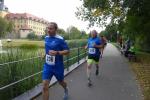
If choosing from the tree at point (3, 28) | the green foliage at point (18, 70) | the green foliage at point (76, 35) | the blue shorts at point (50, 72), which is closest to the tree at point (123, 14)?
the green foliage at point (18, 70)

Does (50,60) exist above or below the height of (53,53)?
below

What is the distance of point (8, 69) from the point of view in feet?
34.1

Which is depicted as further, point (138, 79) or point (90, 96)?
point (138, 79)

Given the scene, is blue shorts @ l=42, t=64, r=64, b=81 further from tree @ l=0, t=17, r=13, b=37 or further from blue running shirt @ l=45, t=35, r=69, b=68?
tree @ l=0, t=17, r=13, b=37

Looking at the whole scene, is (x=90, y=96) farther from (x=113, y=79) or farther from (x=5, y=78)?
(x=113, y=79)

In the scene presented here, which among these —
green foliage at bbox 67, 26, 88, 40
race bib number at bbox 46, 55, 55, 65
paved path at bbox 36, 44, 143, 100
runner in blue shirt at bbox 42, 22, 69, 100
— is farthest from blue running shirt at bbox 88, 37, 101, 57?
green foliage at bbox 67, 26, 88, 40

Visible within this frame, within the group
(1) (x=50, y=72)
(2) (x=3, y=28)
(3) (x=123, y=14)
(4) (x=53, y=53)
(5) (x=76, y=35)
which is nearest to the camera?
(4) (x=53, y=53)

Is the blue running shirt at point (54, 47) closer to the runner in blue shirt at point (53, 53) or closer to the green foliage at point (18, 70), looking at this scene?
the runner in blue shirt at point (53, 53)

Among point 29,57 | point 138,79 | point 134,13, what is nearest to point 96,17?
point 134,13

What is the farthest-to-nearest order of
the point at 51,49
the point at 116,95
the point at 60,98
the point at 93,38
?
the point at 93,38 → the point at 116,95 → the point at 60,98 → the point at 51,49

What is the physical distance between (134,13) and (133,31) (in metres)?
5.88

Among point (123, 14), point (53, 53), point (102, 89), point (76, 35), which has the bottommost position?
point (102, 89)

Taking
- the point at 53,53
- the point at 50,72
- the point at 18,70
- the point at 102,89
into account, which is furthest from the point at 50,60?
the point at 102,89

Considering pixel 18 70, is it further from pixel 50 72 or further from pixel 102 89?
pixel 102 89
